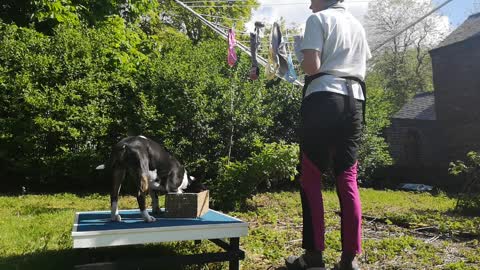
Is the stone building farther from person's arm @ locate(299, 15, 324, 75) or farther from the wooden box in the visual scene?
person's arm @ locate(299, 15, 324, 75)

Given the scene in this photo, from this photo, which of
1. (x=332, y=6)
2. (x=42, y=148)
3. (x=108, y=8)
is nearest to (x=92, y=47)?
(x=42, y=148)

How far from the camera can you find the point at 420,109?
2175cm

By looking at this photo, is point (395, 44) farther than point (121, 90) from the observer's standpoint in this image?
Yes

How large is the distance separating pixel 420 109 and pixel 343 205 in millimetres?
20908

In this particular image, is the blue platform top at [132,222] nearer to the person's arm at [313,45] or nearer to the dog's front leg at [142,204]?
the dog's front leg at [142,204]

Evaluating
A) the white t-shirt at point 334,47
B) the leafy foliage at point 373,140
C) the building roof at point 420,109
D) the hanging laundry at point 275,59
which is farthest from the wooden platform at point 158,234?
the building roof at point 420,109

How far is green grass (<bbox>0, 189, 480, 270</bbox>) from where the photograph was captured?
10.8 ft

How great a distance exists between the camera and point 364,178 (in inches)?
449

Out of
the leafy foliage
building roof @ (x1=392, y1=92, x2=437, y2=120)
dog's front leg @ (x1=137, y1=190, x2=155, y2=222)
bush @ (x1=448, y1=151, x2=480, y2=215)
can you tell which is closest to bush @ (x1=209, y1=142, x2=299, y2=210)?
bush @ (x1=448, y1=151, x2=480, y2=215)

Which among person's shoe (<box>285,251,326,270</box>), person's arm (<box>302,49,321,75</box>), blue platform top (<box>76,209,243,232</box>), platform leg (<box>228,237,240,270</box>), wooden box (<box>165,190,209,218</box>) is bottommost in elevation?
platform leg (<box>228,237,240,270</box>)

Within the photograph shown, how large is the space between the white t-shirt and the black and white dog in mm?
1226

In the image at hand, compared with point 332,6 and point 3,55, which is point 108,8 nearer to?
point 3,55

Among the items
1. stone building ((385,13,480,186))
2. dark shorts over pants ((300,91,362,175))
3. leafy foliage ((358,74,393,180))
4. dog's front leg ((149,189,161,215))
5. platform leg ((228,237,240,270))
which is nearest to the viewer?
dark shorts over pants ((300,91,362,175))

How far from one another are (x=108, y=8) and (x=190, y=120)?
200 inches
